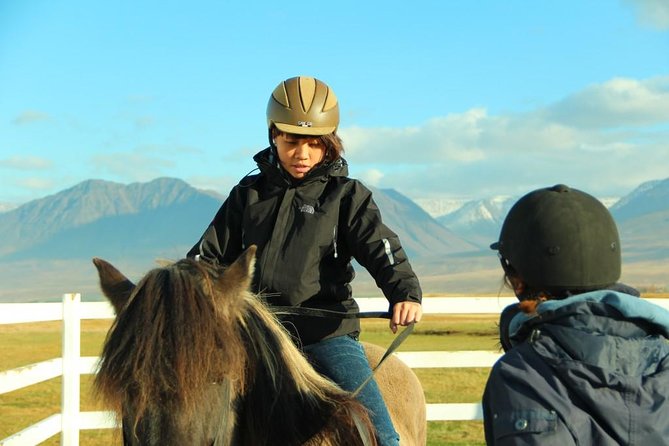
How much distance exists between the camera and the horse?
2.50 metres

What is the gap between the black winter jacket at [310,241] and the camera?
3432mm

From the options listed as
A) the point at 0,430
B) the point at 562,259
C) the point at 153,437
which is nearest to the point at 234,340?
the point at 153,437

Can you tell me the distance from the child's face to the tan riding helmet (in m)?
0.06

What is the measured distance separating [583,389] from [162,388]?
50.6 inches

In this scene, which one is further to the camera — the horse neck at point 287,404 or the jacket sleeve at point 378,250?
the jacket sleeve at point 378,250

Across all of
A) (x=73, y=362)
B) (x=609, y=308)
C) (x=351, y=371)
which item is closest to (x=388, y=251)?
(x=351, y=371)

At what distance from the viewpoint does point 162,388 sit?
250 cm

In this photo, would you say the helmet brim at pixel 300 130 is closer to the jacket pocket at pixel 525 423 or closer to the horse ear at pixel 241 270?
the horse ear at pixel 241 270

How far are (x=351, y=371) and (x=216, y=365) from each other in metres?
0.85

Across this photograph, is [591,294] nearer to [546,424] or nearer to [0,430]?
[546,424]

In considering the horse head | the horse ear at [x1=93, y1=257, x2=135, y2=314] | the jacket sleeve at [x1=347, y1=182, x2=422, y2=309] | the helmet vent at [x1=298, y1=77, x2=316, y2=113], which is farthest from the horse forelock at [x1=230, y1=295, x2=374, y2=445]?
the helmet vent at [x1=298, y1=77, x2=316, y2=113]

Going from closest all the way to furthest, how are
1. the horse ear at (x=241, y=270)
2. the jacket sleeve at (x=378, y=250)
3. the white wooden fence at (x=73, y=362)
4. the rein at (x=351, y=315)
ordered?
the horse ear at (x=241, y=270) < the rein at (x=351, y=315) < the jacket sleeve at (x=378, y=250) < the white wooden fence at (x=73, y=362)

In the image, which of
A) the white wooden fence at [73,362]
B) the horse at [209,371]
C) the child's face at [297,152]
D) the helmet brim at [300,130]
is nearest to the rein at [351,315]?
the horse at [209,371]

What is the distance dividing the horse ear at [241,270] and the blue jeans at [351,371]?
2.30ft
